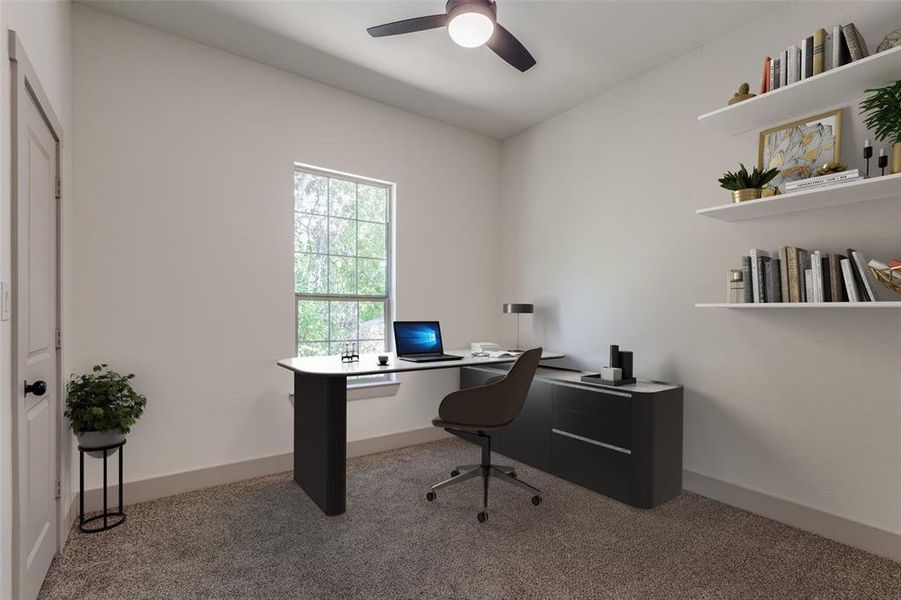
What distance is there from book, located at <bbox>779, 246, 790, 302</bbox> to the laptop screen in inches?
91.9

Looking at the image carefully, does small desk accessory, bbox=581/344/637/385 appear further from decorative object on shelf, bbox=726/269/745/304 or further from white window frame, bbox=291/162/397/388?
white window frame, bbox=291/162/397/388

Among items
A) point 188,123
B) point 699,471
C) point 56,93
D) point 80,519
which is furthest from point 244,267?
point 699,471

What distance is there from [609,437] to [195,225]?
318 centimetres

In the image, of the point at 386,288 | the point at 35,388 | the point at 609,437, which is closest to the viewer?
the point at 35,388

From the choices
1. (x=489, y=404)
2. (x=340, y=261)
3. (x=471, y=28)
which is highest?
(x=471, y=28)

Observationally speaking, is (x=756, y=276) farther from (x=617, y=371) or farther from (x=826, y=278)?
(x=617, y=371)

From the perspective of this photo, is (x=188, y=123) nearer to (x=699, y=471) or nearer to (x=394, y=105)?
(x=394, y=105)

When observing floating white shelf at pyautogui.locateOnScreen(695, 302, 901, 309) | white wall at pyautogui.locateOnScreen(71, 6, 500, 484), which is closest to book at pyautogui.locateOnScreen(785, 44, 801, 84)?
floating white shelf at pyautogui.locateOnScreen(695, 302, 901, 309)

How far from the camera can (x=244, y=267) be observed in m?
3.44

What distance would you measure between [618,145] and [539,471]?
2.68m

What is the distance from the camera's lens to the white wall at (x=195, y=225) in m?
2.92

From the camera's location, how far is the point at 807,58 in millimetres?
2508

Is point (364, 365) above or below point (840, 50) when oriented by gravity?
below

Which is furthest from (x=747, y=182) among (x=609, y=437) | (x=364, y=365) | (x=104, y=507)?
(x=104, y=507)
